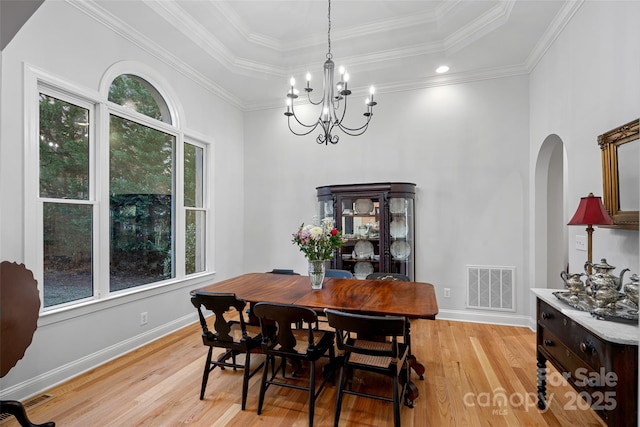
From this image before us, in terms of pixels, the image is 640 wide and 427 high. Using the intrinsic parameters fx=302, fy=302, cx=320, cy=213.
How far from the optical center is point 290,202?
493cm

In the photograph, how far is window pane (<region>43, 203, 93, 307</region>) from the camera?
2.50 meters

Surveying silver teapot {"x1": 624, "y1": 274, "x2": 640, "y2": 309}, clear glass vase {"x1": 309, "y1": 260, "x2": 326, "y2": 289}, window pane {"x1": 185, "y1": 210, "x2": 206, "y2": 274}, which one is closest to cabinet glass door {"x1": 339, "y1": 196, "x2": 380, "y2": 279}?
clear glass vase {"x1": 309, "y1": 260, "x2": 326, "y2": 289}

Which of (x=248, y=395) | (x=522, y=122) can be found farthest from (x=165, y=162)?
(x=522, y=122)

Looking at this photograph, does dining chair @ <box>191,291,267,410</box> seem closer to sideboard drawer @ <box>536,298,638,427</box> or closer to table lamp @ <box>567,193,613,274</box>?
sideboard drawer @ <box>536,298,638,427</box>

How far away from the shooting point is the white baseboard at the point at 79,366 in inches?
88.0

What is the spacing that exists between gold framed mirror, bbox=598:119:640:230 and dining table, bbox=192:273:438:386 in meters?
1.30

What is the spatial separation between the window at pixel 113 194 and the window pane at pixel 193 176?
14 millimetres

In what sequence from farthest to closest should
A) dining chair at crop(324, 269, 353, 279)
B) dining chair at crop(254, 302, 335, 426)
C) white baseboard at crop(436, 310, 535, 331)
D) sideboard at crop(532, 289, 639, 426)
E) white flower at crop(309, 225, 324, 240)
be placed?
white baseboard at crop(436, 310, 535, 331) → dining chair at crop(324, 269, 353, 279) → white flower at crop(309, 225, 324, 240) → dining chair at crop(254, 302, 335, 426) → sideboard at crop(532, 289, 639, 426)

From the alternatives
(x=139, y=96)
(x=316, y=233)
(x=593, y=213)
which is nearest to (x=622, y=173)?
(x=593, y=213)

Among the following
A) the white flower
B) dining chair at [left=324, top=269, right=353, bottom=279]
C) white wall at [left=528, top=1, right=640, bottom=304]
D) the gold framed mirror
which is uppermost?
white wall at [left=528, top=1, right=640, bottom=304]

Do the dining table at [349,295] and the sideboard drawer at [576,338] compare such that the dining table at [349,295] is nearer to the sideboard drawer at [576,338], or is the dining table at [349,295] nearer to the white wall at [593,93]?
the sideboard drawer at [576,338]

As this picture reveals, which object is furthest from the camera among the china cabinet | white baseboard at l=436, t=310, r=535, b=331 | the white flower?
the china cabinet

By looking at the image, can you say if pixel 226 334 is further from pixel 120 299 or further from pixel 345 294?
pixel 120 299

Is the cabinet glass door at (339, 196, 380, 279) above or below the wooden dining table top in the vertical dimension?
above
